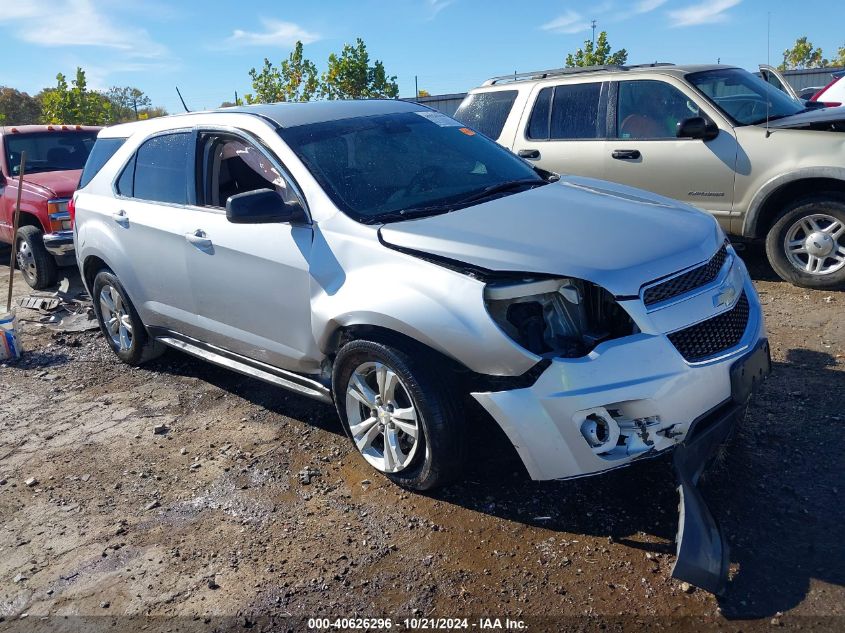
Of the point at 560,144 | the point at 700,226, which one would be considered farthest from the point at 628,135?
the point at 700,226

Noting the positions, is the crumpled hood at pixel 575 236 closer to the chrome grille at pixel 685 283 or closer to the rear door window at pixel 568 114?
the chrome grille at pixel 685 283

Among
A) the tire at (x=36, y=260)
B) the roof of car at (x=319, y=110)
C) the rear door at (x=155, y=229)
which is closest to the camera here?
the roof of car at (x=319, y=110)

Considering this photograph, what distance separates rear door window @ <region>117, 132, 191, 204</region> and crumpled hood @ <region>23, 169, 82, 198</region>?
147 inches

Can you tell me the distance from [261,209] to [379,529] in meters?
1.65

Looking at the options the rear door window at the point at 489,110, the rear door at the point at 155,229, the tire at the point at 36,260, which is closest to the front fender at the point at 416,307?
the rear door at the point at 155,229

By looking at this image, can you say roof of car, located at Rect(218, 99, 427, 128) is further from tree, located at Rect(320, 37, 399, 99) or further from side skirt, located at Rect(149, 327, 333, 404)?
tree, located at Rect(320, 37, 399, 99)

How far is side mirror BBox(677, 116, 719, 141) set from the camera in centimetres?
627

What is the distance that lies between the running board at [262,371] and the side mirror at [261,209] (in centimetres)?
87

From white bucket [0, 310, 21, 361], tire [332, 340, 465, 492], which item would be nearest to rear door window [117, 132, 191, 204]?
tire [332, 340, 465, 492]

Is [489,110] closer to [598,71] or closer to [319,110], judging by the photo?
[598,71]

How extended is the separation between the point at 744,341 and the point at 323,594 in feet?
6.88

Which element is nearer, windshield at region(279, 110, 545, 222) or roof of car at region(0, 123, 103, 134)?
windshield at region(279, 110, 545, 222)

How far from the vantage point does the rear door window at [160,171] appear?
15.4 feet

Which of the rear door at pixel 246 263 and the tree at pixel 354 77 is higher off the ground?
the tree at pixel 354 77
